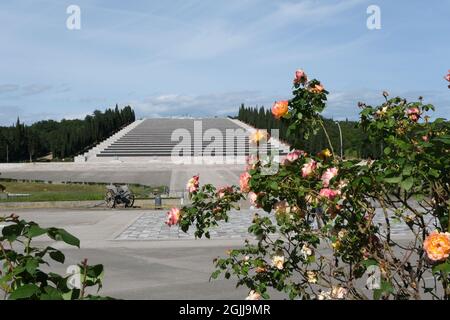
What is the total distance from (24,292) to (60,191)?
28292 mm

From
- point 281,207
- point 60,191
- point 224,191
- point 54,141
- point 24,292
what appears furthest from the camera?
point 54,141

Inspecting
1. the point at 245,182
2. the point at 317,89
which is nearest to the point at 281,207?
the point at 245,182

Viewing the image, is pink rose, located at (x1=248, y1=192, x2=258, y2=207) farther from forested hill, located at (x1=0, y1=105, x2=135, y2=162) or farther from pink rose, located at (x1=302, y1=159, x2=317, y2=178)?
forested hill, located at (x1=0, y1=105, x2=135, y2=162)

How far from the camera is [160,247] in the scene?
41.9ft

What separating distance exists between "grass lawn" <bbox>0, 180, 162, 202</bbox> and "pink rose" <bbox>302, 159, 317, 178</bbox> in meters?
20.7

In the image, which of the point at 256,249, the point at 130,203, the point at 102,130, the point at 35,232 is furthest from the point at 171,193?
the point at 102,130

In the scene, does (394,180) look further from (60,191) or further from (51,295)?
(60,191)

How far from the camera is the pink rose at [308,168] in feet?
10.2

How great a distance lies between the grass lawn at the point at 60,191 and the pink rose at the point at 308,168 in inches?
816

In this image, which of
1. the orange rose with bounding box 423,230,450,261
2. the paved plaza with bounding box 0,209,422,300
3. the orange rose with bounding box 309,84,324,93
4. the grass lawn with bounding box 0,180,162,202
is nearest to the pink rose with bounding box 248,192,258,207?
the orange rose with bounding box 309,84,324,93

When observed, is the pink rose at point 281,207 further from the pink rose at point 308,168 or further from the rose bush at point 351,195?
the pink rose at point 308,168

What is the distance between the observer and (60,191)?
2883 cm

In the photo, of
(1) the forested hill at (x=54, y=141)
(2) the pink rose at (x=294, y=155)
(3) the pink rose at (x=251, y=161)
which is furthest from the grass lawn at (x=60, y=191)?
(1) the forested hill at (x=54, y=141)
